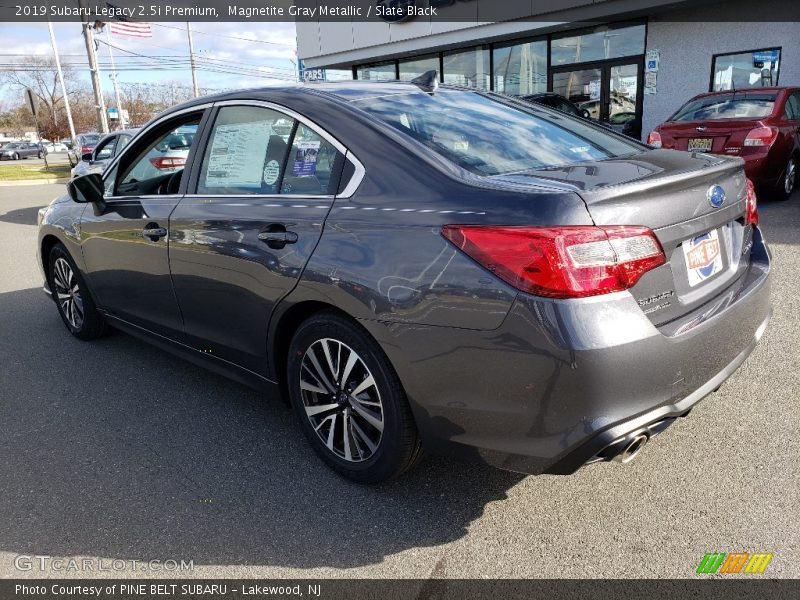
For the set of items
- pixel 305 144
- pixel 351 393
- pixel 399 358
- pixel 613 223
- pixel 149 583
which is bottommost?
pixel 149 583

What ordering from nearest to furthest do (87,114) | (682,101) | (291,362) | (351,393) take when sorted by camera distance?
(351,393)
(291,362)
(682,101)
(87,114)

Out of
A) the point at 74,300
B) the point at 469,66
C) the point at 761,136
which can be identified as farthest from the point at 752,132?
the point at 469,66

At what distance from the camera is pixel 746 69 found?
527 inches

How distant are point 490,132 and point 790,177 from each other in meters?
8.05

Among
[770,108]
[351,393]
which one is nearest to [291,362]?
[351,393]

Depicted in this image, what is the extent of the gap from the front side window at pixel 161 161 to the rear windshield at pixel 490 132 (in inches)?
49.4

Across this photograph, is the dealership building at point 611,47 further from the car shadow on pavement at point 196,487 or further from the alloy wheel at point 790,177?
the car shadow on pavement at point 196,487

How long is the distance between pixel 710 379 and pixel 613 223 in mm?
775

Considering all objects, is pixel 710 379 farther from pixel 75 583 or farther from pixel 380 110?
pixel 75 583

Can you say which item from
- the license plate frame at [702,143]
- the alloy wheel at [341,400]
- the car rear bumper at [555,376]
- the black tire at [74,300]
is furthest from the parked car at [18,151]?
the car rear bumper at [555,376]

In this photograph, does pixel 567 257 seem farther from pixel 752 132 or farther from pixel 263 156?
pixel 752 132

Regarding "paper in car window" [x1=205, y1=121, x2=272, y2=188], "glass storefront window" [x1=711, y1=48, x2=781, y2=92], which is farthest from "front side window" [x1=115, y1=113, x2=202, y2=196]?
"glass storefront window" [x1=711, y1=48, x2=781, y2=92]

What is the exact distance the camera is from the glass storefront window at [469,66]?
18844 millimetres

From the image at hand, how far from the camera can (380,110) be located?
2775 millimetres
